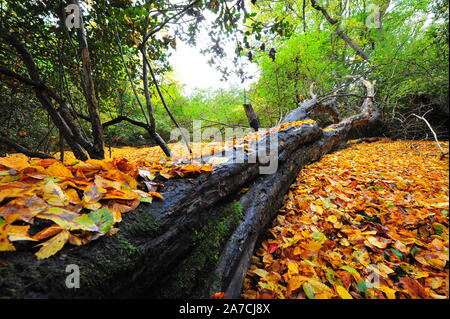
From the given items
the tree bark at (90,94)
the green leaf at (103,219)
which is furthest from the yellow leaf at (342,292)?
the tree bark at (90,94)

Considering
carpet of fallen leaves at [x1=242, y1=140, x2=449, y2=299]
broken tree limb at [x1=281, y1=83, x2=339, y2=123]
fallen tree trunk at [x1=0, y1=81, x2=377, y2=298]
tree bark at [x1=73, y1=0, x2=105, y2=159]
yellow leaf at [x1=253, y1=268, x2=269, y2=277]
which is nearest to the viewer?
fallen tree trunk at [x1=0, y1=81, x2=377, y2=298]

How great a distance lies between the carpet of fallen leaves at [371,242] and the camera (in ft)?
3.73

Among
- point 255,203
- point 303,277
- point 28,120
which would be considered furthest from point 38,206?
point 28,120

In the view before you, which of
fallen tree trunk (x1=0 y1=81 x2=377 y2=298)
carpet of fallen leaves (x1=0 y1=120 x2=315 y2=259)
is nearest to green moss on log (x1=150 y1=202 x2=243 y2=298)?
fallen tree trunk (x1=0 y1=81 x2=377 y2=298)

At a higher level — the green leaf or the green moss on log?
the green leaf

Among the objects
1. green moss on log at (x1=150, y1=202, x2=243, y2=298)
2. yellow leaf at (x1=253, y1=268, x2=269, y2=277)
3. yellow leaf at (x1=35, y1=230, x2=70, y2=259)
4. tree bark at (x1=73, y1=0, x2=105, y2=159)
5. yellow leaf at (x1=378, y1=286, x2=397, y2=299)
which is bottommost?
yellow leaf at (x1=253, y1=268, x2=269, y2=277)

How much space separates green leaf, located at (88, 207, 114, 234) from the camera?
38.4 inches

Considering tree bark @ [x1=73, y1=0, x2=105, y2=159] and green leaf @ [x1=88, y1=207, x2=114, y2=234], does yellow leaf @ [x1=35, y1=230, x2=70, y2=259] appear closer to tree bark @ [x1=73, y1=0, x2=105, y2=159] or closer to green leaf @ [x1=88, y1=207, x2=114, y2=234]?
green leaf @ [x1=88, y1=207, x2=114, y2=234]

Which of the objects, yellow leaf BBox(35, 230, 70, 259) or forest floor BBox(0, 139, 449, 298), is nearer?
yellow leaf BBox(35, 230, 70, 259)

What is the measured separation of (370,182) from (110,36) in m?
4.43

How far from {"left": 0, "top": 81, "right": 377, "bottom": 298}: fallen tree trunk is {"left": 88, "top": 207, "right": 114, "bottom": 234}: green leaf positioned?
0.20ft

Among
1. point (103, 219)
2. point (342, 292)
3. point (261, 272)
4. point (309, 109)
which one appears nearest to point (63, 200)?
point (103, 219)

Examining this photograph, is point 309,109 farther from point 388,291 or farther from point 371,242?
point 388,291
